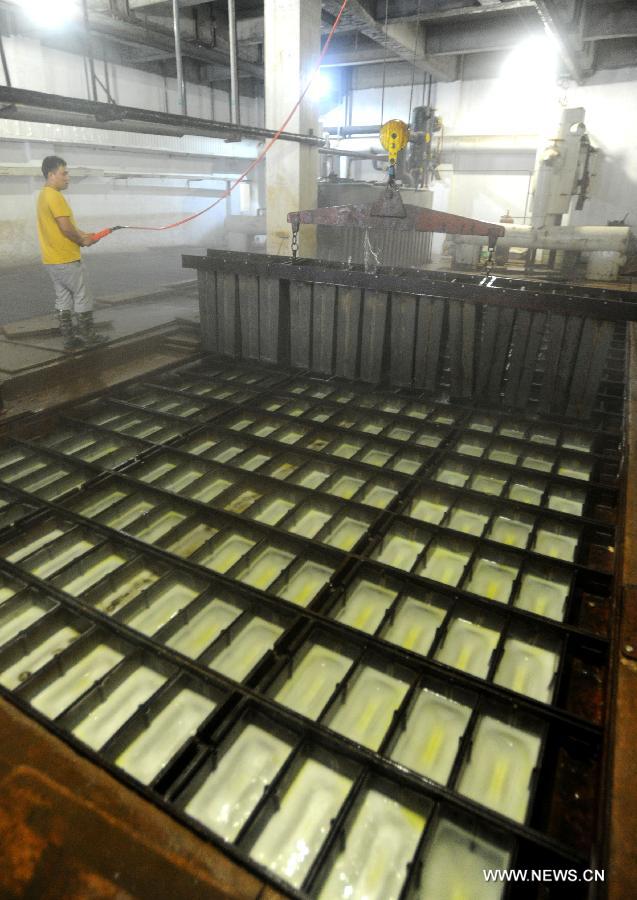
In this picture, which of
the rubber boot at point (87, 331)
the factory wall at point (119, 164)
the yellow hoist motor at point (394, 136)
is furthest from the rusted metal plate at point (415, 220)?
the factory wall at point (119, 164)

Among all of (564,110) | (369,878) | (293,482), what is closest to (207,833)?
(369,878)

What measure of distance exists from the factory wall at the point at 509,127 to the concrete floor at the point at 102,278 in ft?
19.5

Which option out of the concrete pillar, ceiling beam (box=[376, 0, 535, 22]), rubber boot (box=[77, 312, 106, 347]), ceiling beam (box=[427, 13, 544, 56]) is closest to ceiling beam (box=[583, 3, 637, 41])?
ceiling beam (box=[427, 13, 544, 56])

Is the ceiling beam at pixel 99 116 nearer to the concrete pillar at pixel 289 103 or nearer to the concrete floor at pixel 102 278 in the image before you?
the concrete pillar at pixel 289 103

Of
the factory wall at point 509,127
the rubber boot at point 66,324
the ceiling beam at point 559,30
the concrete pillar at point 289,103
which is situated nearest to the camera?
the rubber boot at point 66,324

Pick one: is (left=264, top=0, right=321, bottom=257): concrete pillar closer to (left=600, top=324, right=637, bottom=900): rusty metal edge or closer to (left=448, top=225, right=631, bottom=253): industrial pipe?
(left=448, top=225, right=631, bottom=253): industrial pipe

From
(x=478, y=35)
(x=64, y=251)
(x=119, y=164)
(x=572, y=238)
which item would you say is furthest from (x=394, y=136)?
(x=119, y=164)

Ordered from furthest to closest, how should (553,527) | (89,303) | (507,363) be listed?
(89,303) < (507,363) < (553,527)

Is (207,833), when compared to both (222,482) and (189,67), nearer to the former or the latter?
(222,482)

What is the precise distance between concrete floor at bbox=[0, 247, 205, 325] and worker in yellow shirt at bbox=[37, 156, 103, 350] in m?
1.58

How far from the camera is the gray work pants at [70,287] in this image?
17.9 ft

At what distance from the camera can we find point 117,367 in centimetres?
511

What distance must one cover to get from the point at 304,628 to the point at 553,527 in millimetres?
1583

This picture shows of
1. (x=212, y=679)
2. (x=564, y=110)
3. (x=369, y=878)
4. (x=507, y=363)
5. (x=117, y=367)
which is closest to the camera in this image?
(x=369, y=878)
